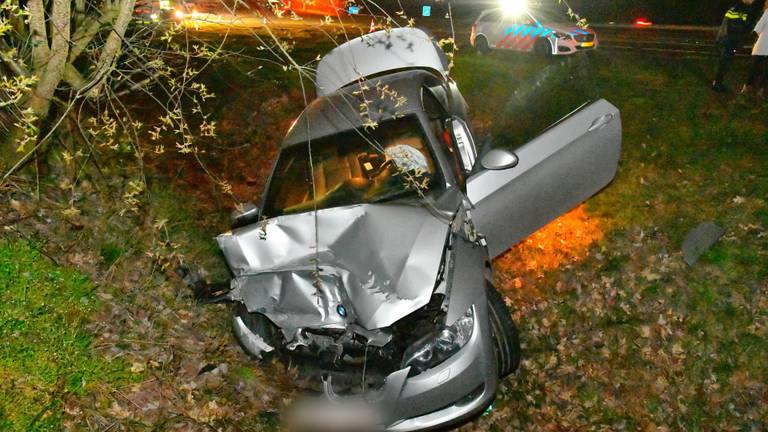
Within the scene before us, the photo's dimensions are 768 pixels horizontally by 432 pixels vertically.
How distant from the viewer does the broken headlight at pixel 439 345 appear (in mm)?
3912

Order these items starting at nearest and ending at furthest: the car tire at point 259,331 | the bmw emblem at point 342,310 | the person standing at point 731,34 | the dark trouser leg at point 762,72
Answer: the bmw emblem at point 342,310, the car tire at point 259,331, the dark trouser leg at point 762,72, the person standing at point 731,34

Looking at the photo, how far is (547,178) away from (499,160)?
2.23 feet

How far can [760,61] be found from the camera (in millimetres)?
8852

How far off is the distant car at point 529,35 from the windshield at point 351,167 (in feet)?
23.7

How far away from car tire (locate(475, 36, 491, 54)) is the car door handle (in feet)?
30.2

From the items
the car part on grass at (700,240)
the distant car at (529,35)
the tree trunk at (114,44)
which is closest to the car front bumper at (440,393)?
the tree trunk at (114,44)

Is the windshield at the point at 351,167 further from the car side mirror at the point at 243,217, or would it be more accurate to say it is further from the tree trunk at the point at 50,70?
the tree trunk at the point at 50,70

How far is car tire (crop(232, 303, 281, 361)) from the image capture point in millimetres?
4384

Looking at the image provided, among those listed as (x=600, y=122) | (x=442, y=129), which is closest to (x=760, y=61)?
(x=600, y=122)

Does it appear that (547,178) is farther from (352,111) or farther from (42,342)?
(42,342)

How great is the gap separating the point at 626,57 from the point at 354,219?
33.7 ft

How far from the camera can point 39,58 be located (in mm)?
5168

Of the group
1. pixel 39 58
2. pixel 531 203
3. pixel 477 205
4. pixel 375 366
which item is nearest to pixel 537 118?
pixel 531 203

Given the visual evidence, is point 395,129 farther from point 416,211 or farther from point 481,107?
point 481,107
